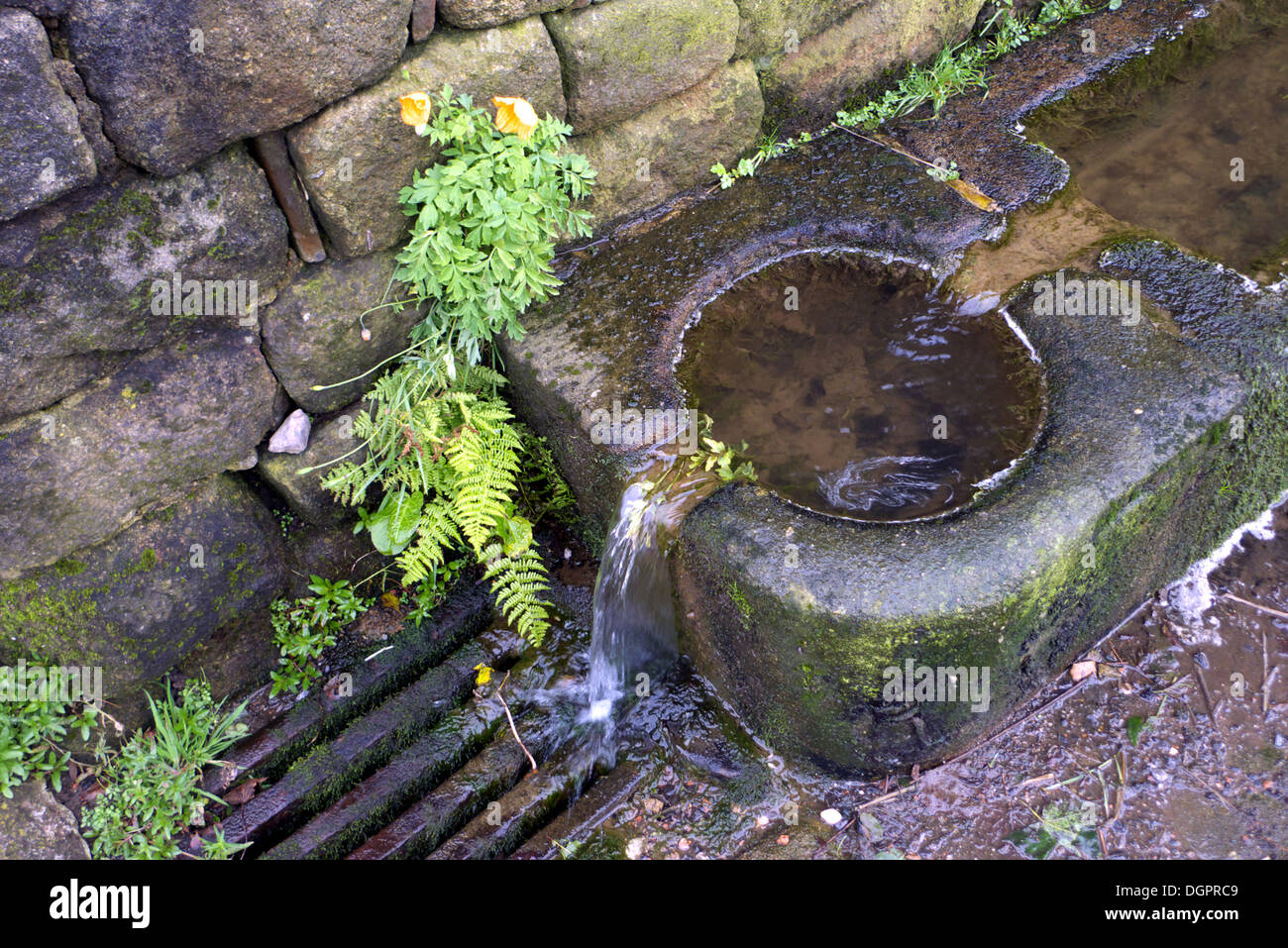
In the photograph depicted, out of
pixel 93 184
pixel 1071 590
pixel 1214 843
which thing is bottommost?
pixel 1214 843

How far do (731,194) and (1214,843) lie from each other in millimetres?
3014

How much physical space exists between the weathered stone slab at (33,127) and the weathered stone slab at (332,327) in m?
0.80

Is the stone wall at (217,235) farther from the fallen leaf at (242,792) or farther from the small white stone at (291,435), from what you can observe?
the fallen leaf at (242,792)

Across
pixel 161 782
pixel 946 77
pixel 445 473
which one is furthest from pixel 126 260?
pixel 946 77

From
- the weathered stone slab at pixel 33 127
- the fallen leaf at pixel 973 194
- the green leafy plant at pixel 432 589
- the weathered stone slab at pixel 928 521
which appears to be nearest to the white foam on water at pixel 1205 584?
the weathered stone slab at pixel 928 521

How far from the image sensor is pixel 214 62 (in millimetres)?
2537

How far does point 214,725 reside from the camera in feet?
11.1

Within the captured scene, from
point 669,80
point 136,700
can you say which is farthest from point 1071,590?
point 136,700

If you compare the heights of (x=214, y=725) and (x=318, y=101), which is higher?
(x=318, y=101)

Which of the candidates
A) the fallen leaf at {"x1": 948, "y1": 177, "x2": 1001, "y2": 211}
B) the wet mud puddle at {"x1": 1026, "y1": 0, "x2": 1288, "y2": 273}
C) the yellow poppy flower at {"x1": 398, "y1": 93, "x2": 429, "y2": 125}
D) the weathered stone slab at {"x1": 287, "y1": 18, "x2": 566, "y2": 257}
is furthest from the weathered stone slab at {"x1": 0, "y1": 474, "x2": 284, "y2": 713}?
the wet mud puddle at {"x1": 1026, "y1": 0, "x2": 1288, "y2": 273}

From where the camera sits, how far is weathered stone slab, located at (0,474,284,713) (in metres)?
3.05

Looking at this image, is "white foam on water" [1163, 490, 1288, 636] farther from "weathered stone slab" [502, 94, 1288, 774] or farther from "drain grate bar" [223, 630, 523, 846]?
"drain grate bar" [223, 630, 523, 846]

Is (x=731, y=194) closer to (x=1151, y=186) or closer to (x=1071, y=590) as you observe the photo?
(x=1151, y=186)

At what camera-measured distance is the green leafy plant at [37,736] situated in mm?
3037
